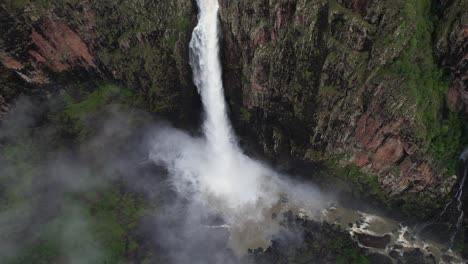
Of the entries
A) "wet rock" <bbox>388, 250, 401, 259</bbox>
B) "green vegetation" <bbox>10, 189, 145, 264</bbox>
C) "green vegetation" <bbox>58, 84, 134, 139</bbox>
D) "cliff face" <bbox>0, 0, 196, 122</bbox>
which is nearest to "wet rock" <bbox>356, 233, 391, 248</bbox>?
"wet rock" <bbox>388, 250, 401, 259</bbox>

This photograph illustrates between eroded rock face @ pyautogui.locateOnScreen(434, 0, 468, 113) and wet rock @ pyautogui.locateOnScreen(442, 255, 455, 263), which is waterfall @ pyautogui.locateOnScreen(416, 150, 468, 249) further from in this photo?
eroded rock face @ pyautogui.locateOnScreen(434, 0, 468, 113)

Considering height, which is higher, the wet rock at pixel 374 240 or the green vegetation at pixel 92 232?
the wet rock at pixel 374 240

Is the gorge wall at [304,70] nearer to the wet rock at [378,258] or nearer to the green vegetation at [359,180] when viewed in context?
the green vegetation at [359,180]

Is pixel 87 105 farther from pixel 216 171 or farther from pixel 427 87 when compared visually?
pixel 427 87

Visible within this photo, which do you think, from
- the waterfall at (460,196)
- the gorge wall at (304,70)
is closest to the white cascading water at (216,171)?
the gorge wall at (304,70)

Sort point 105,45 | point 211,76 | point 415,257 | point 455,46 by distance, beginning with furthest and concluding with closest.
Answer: point 105,45
point 211,76
point 415,257
point 455,46

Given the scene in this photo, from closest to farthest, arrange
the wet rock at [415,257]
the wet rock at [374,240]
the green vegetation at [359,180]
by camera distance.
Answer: the wet rock at [415,257]
the green vegetation at [359,180]
the wet rock at [374,240]

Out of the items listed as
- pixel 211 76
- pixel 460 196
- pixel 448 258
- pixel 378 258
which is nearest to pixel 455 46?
pixel 460 196
